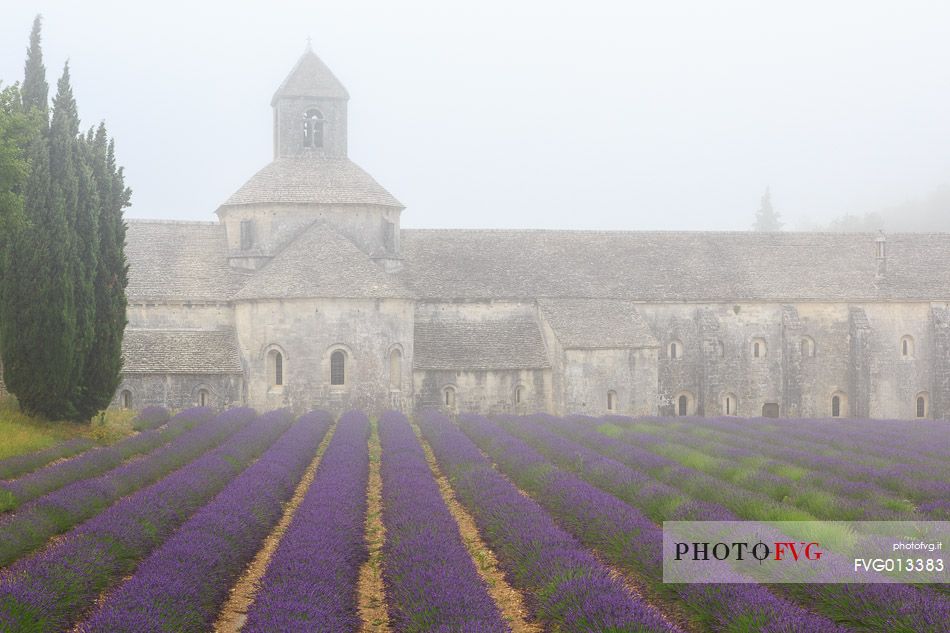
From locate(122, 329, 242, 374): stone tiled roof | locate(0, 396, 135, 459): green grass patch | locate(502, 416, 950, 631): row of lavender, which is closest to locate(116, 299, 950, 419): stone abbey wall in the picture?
locate(122, 329, 242, 374): stone tiled roof

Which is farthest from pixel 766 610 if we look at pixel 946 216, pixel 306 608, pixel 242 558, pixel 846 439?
pixel 946 216

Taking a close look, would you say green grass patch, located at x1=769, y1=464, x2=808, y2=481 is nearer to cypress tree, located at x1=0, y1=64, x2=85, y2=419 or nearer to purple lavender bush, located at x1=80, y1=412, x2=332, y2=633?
purple lavender bush, located at x1=80, y1=412, x2=332, y2=633

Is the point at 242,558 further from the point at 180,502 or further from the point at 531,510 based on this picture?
the point at 531,510

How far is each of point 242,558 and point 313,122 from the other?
108 feet

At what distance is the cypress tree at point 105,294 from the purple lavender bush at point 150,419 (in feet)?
3.63

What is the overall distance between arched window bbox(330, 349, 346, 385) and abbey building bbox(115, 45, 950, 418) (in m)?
0.09

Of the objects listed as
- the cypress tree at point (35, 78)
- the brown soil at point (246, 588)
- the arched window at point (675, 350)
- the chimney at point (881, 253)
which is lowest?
the brown soil at point (246, 588)

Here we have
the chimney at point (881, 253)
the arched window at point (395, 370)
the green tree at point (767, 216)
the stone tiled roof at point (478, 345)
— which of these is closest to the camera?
the arched window at point (395, 370)

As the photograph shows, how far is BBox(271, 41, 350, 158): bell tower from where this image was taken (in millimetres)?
42406

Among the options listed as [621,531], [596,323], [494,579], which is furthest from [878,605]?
[596,323]

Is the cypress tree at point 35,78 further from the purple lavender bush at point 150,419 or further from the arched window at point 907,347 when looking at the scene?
the arched window at point 907,347

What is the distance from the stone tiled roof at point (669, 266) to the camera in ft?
133

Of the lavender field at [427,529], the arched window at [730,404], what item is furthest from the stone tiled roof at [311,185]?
the lavender field at [427,529]

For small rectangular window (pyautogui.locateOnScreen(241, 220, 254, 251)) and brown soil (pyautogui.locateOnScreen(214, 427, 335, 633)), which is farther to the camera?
small rectangular window (pyautogui.locateOnScreen(241, 220, 254, 251))
